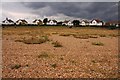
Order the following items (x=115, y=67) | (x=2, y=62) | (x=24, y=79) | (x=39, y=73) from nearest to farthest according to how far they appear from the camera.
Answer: (x=24, y=79) → (x=39, y=73) → (x=115, y=67) → (x=2, y=62)

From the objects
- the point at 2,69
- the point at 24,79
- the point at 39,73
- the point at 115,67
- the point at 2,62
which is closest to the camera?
the point at 24,79

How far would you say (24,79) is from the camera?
361 inches

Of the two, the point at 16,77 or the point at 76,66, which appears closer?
the point at 16,77

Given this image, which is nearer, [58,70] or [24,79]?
[24,79]

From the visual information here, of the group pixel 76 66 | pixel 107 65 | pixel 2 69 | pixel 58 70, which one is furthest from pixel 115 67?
pixel 2 69

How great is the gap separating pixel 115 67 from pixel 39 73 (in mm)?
4355

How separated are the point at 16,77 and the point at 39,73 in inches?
46.0

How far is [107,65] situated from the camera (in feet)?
39.5

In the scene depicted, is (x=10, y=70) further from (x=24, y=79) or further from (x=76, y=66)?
(x=76, y=66)

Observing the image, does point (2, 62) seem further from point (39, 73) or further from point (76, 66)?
point (76, 66)

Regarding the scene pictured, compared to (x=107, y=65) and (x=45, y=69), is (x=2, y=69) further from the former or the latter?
(x=107, y=65)

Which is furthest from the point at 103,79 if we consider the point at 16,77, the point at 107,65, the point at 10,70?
the point at 10,70

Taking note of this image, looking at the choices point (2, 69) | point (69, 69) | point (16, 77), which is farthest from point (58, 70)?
point (2, 69)

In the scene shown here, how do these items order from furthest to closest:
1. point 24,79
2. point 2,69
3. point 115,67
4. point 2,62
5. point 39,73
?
point 2,62 < point 115,67 < point 2,69 < point 39,73 < point 24,79
